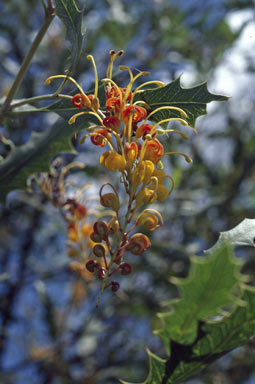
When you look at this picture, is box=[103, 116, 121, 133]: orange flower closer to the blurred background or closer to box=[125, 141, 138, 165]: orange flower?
box=[125, 141, 138, 165]: orange flower

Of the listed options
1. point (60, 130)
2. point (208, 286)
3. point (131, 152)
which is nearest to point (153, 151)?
point (131, 152)

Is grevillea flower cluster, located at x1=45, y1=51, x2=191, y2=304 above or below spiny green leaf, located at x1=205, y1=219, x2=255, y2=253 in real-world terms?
above

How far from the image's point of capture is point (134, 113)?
80cm

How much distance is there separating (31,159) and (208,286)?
0.74m

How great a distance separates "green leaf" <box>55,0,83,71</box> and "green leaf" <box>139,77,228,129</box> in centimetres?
16

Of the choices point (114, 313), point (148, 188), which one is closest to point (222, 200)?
point (114, 313)

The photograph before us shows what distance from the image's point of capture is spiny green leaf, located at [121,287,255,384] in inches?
Answer: 24.7

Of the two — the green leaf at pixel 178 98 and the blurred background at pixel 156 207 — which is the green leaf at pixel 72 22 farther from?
the blurred background at pixel 156 207

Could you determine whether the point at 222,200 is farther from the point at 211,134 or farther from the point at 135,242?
the point at 135,242

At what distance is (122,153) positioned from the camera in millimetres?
759

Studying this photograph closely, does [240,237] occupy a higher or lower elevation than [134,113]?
lower

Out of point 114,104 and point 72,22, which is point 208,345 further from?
point 72,22

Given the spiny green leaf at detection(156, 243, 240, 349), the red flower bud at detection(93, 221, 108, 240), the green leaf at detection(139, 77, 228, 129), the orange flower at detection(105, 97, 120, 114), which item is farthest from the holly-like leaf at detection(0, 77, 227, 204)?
the spiny green leaf at detection(156, 243, 240, 349)

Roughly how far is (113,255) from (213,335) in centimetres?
20
